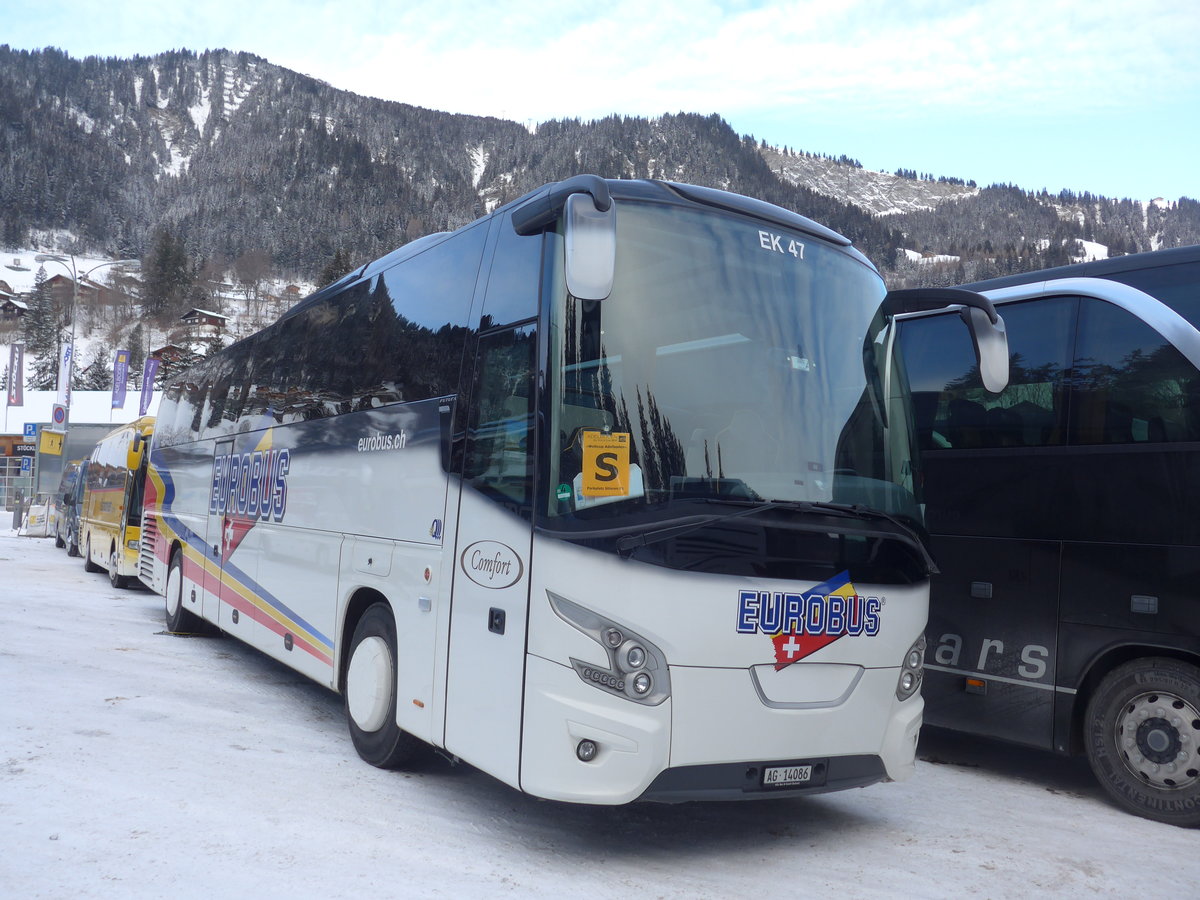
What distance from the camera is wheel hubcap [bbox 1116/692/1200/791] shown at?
18.5ft

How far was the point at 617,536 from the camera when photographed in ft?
14.1

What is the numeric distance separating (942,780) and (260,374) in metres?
6.46

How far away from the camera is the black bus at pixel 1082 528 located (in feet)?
18.8

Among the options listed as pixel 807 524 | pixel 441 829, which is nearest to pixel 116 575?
pixel 441 829

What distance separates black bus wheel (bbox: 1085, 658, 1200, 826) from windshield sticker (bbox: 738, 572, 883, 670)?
6.83 ft

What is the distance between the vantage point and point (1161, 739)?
227 inches

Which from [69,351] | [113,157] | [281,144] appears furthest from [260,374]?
[113,157]

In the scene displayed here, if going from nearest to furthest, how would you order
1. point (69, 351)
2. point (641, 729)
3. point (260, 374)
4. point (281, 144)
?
point (641, 729) < point (260, 374) < point (69, 351) < point (281, 144)

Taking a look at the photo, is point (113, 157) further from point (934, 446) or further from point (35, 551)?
point (934, 446)

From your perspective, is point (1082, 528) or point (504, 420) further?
point (1082, 528)

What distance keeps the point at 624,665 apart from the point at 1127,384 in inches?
150

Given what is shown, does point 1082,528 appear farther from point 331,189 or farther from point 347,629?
point 331,189

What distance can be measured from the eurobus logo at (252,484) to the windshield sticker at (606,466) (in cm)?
414

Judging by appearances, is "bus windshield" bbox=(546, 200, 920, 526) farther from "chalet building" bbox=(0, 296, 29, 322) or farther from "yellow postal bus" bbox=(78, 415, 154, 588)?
"chalet building" bbox=(0, 296, 29, 322)
